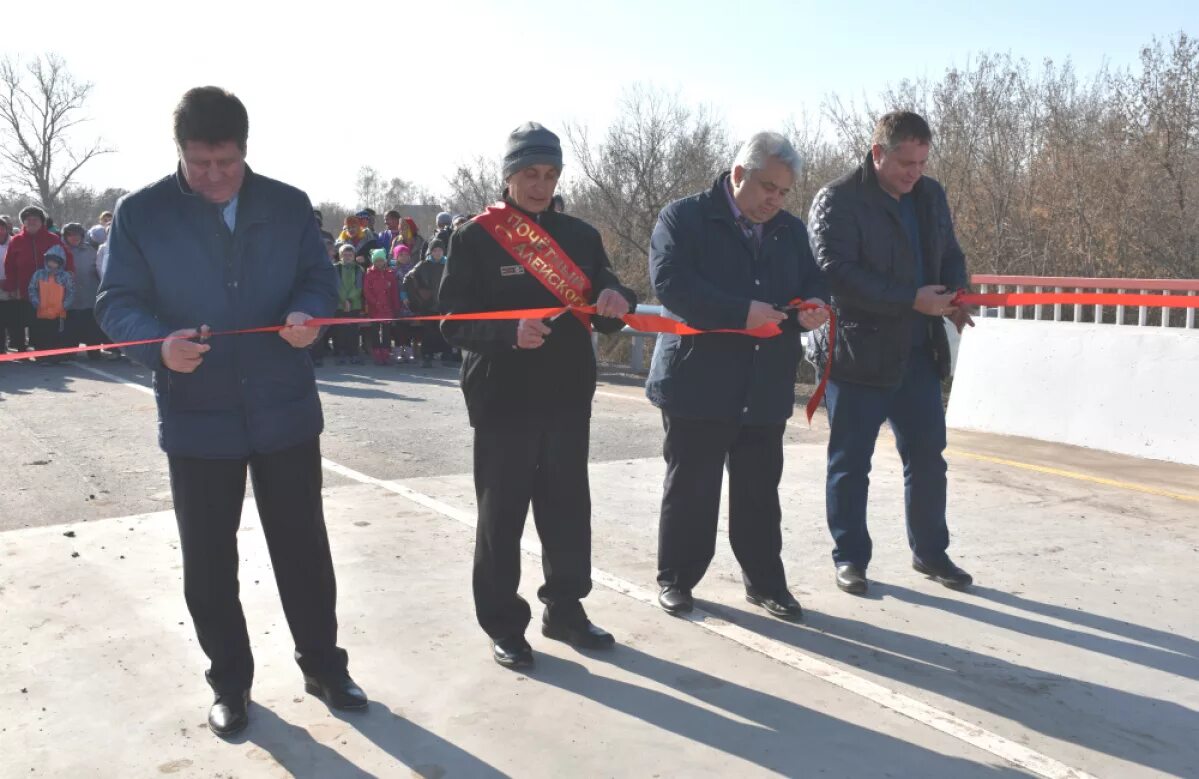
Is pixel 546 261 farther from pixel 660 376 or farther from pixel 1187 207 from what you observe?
pixel 1187 207

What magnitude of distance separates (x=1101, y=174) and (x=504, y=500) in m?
21.9

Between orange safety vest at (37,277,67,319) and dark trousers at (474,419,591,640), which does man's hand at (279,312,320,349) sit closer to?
dark trousers at (474,419,591,640)

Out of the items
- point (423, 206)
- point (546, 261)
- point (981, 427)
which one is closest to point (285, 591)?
point (546, 261)

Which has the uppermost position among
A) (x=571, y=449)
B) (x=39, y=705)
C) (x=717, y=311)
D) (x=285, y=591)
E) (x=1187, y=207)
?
(x=1187, y=207)

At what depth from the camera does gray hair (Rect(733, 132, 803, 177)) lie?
4.75 meters

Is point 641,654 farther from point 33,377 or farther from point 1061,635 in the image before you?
point 33,377

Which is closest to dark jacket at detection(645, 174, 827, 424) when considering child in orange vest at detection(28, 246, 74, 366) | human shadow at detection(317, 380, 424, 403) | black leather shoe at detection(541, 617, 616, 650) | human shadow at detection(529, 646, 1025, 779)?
black leather shoe at detection(541, 617, 616, 650)

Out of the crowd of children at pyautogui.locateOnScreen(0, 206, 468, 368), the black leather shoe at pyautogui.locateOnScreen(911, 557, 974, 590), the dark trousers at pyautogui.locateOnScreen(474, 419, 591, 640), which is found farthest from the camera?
the crowd of children at pyautogui.locateOnScreen(0, 206, 468, 368)

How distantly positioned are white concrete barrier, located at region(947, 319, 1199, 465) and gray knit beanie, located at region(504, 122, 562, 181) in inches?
247

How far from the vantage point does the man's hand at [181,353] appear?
143 inches

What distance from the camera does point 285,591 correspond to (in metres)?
4.12

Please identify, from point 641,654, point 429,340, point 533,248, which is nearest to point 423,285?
point 533,248

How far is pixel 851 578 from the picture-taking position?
17.8ft

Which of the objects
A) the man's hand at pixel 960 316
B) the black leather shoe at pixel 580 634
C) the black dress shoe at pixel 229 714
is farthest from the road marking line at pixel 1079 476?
the black dress shoe at pixel 229 714
